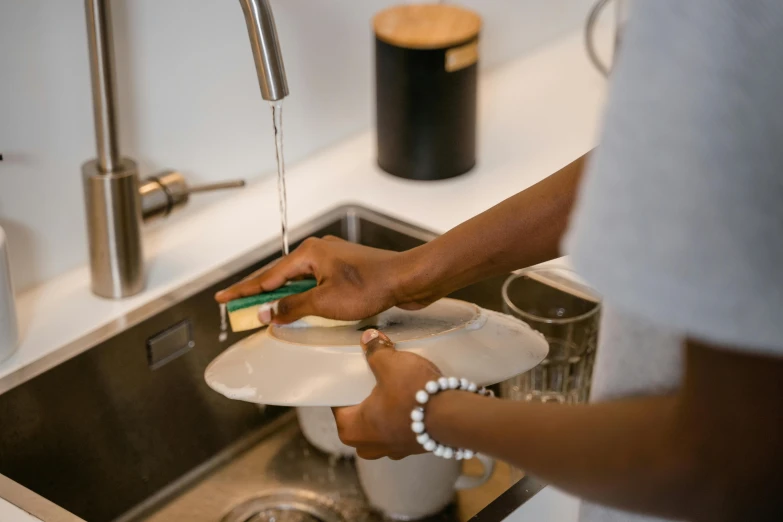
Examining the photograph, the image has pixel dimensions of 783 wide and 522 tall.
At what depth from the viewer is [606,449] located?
0.54m

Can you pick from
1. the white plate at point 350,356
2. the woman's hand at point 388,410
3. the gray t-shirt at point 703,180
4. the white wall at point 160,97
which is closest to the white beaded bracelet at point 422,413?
the woman's hand at point 388,410

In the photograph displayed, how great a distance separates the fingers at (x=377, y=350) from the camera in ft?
2.54

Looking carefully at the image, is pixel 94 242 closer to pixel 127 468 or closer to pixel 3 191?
pixel 3 191

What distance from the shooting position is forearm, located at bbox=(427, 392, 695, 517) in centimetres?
52

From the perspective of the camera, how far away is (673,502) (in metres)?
0.52

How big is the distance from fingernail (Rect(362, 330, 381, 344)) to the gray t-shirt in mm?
394

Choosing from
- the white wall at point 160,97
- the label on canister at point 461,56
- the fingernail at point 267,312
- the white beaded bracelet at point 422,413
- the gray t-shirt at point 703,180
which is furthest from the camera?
the label on canister at point 461,56

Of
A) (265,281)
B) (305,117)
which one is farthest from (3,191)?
(305,117)

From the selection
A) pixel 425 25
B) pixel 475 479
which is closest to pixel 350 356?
pixel 475 479

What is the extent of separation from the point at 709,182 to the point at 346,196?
2.91 feet

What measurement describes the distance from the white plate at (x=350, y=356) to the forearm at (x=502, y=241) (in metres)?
0.04

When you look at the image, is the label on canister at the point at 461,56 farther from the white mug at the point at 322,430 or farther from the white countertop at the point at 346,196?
the white mug at the point at 322,430

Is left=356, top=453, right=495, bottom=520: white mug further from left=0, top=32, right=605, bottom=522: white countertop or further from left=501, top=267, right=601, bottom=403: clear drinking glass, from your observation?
left=0, top=32, right=605, bottom=522: white countertop

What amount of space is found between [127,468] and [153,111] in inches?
16.2
